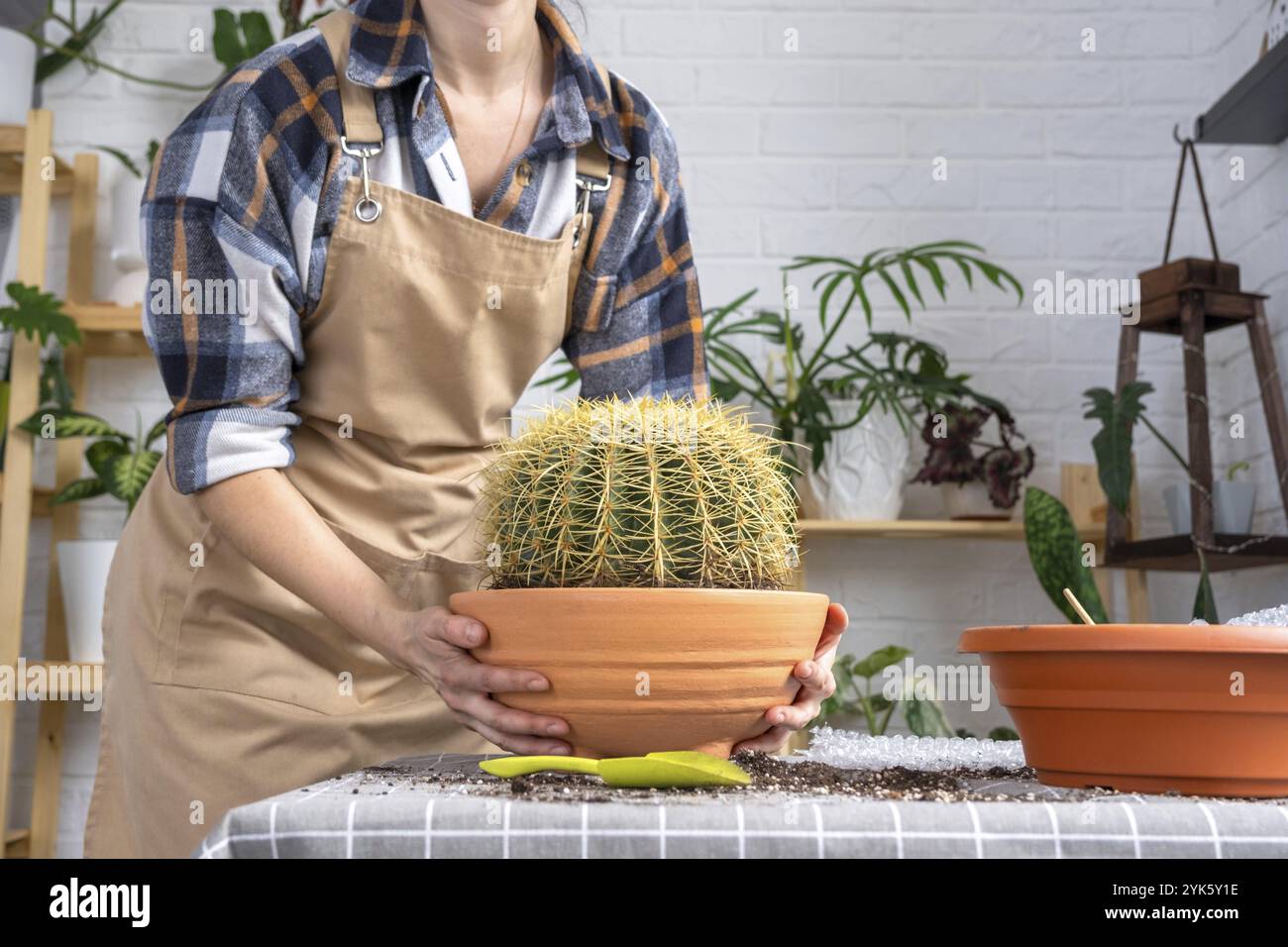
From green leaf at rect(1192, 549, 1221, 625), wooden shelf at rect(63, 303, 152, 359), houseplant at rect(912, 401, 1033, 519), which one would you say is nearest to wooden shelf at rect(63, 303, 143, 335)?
wooden shelf at rect(63, 303, 152, 359)

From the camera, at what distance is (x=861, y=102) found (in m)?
2.40

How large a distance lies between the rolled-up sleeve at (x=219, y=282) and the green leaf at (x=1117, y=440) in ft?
4.58

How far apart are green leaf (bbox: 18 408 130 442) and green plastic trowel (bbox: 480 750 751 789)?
1.80 meters

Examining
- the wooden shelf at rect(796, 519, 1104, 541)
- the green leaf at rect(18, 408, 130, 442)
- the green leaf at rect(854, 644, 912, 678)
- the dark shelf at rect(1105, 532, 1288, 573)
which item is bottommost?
the green leaf at rect(854, 644, 912, 678)

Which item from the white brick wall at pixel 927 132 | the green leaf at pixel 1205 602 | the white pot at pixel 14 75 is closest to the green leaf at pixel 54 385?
the white brick wall at pixel 927 132

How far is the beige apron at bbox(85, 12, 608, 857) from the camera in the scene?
952mm

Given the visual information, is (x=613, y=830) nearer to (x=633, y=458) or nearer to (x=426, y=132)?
(x=633, y=458)

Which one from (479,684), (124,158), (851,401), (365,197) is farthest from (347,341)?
(124,158)

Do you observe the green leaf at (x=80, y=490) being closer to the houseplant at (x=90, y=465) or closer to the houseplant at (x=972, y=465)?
the houseplant at (x=90, y=465)

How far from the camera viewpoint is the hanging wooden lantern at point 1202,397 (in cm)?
177

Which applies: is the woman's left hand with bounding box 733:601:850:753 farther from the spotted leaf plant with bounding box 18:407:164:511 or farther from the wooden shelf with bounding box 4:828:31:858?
the wooden shelf with bounding box 4:828:31:858

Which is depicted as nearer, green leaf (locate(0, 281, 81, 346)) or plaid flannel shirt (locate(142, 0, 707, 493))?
plaid flannel shirt (locate(142, 0, 707, 493))

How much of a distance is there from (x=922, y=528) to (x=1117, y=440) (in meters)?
0.36

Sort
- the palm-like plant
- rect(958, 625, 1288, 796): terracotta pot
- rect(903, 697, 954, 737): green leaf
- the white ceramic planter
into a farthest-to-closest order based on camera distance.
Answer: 1. the white ceramic planter
2. the palm-like plant
3. rect(903, 697, 954, 737): green leaf
4. rect(958, 625, 1288, 796): terracotta pot
